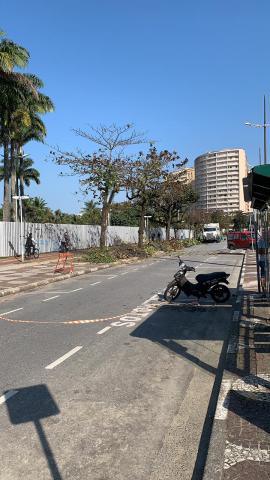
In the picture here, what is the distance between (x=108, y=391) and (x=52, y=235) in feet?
112

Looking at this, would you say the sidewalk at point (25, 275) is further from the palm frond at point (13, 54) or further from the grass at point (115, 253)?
the palm frond at point (13, 54)

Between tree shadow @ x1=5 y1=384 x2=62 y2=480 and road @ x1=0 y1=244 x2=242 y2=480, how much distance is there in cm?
1

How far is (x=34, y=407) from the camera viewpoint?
536 centimetres

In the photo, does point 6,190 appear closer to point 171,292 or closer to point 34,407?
point 171,292

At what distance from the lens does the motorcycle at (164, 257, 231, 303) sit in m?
12.8

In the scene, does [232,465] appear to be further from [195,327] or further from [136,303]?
[136,303]

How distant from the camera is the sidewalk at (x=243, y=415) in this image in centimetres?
388

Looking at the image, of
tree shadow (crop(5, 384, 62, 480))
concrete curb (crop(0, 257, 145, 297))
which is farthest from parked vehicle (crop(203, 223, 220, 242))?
tree shadow (crop(5, 384, 62, 480))

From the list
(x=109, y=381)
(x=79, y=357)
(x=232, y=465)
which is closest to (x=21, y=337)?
(x=79, y=357)

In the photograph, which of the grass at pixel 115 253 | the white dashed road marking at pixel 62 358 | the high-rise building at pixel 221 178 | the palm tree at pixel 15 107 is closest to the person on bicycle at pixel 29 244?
the grass at pixel 115 253

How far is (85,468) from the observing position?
4035 mm

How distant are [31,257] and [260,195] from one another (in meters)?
23.1

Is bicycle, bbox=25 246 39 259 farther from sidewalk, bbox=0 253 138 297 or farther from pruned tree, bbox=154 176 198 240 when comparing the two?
pruned tree, bbox=154 176 198 240

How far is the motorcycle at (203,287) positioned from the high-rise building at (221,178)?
76.8 m
